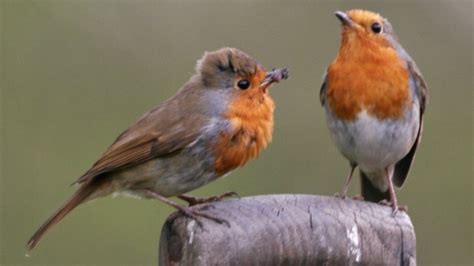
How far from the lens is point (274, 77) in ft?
17.7

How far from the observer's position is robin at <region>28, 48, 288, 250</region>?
17.9ft

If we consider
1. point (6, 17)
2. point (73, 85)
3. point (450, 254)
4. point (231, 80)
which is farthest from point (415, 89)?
point (6, 17)

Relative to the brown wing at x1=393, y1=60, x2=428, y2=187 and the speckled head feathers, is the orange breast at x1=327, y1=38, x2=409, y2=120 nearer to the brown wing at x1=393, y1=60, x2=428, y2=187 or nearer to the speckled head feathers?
the brown wing at x1=393, y1=60, x2=428, y2=187

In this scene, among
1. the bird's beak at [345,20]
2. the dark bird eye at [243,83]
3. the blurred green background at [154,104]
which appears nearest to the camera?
the dark bird eye at [243,83]

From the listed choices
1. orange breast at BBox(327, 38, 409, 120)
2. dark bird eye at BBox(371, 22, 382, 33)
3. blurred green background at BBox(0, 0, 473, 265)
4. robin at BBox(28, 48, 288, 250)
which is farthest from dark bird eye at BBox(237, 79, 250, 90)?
blurred green background at BBox(0, 0, 473, 265)

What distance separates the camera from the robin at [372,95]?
6.33 metres

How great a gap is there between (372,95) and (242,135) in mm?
1090

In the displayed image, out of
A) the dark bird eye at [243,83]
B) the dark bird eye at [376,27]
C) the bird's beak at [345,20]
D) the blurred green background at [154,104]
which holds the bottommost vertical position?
the blurred green background at [154,104]

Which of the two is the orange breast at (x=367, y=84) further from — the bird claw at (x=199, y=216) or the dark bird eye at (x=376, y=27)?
the bird claw at (x=199, y=216)

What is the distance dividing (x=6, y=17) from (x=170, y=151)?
220 inches

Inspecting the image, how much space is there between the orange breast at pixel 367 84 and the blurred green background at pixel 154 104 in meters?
2.31


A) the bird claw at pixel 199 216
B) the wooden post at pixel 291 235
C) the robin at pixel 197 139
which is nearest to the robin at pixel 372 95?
the robin at pixel 197 139

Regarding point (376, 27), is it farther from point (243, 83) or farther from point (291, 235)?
point (291, 235)

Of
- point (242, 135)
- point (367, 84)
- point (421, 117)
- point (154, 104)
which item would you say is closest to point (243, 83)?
point (242, 135)
